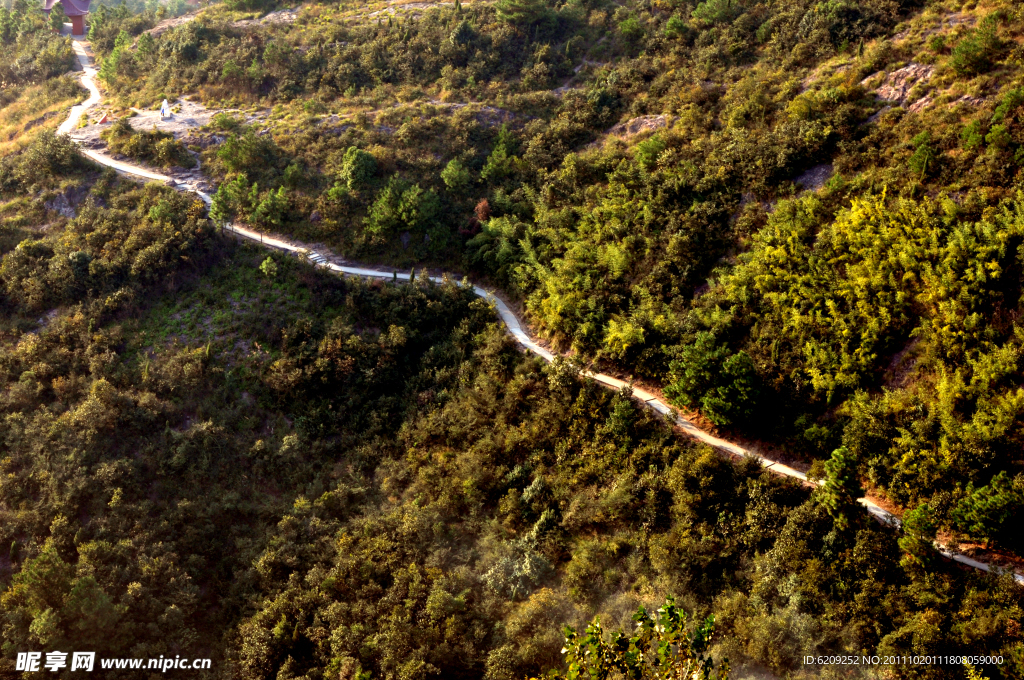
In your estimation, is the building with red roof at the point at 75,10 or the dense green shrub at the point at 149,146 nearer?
the dense green shrub at the point at 149,146

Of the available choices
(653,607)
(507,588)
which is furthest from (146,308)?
(653,607)

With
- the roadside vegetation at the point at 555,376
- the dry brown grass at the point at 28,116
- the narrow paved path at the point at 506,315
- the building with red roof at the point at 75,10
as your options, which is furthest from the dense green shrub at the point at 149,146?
the building with red roof at the point at 75,10

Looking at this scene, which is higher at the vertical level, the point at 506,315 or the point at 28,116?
the point at 28,116

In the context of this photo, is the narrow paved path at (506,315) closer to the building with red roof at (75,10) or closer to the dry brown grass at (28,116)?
the dry brown grass at (28,116)

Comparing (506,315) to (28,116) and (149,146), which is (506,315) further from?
(28,116)

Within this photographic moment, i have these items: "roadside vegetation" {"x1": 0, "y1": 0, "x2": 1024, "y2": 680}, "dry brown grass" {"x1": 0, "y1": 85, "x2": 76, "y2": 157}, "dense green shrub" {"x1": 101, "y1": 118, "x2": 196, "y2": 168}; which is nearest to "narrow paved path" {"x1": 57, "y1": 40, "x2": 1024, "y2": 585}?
"roadside vegetation" {"x1": 0, "y1": 0, "x2": 1024, "y2": 680}

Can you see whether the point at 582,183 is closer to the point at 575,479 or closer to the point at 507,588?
the point at 575,479

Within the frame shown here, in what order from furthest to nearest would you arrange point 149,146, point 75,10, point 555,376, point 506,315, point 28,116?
1. point 75,10
2. point 28,116
3. point 149,146
4. point 506,315
5. point 555,376

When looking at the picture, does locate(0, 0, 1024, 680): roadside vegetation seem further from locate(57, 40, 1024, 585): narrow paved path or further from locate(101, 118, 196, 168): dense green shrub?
locate(57, 40, 1024, 585): narrow paved path

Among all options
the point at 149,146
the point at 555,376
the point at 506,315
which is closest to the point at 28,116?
the point at 149,146

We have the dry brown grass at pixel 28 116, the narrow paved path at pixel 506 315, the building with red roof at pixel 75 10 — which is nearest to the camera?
the narrow paved path at pixel 506 315
